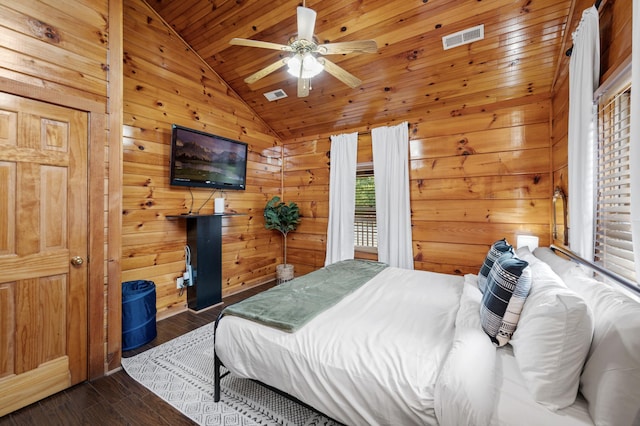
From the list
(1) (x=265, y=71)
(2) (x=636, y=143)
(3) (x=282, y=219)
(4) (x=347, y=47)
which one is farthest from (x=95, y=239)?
(2) (x=636, y=143)

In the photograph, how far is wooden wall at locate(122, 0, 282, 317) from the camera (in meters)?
2.78

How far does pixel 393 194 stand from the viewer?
12.0ft

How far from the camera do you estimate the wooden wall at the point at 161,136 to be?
278 centimetres

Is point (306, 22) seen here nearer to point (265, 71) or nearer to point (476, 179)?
point (265, 71)

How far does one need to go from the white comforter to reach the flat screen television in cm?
210

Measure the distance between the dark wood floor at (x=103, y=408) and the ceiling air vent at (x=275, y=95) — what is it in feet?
11.2

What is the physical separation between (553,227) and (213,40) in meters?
4.25

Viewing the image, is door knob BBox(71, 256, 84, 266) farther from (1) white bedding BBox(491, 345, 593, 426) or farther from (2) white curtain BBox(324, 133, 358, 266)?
(2) white curtain BBox(324, 133, 358, 266)

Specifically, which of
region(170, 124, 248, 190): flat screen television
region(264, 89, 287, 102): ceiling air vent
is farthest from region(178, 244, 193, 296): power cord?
region(264, 89, 287, 102): ceiling air vent

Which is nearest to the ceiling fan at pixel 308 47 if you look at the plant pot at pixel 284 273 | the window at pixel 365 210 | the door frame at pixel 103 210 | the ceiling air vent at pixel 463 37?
the door frame at pixel 103 210

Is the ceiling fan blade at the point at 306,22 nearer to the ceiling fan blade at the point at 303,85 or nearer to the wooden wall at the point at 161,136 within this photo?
the ceiling fan blade at the point at 303,85

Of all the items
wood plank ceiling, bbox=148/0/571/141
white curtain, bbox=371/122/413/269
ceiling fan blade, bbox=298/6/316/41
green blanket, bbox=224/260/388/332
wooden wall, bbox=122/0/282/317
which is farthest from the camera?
white curtain, bbox=371/122/413/269

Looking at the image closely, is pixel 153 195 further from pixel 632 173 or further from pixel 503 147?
pixel 503 147

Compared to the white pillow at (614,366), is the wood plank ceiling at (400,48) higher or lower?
higher
